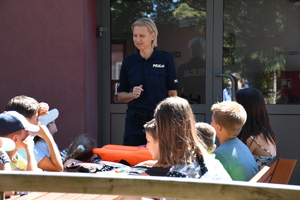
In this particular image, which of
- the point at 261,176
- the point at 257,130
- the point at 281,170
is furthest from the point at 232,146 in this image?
the point at 261,176

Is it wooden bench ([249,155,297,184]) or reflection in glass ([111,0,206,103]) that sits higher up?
reflection in glass ([111,0,206,103])

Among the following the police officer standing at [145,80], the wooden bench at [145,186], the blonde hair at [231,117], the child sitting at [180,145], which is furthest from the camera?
the police officer standing at [145,80]

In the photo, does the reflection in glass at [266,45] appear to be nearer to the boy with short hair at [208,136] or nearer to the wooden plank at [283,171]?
the boy with short hair at [208,136]

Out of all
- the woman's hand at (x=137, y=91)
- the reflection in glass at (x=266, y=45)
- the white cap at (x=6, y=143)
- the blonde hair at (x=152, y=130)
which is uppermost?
the reflection in glass at (x=266, y=45)

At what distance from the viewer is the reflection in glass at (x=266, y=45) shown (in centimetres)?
539

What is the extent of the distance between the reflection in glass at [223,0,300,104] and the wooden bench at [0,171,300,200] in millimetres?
3868

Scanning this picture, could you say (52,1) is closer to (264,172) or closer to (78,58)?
(78,58)

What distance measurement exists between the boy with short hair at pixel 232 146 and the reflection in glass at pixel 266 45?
2.37 meters

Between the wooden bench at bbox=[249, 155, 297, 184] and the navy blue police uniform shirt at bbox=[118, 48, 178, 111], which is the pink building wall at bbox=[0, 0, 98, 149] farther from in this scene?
the wooden bench at bbox=[249, 155, 297, 184]

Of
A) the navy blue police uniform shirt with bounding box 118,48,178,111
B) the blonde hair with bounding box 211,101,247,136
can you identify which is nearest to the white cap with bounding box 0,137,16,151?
the blonde hair with bounding box 211,101,247,136

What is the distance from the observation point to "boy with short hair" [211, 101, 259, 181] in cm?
292

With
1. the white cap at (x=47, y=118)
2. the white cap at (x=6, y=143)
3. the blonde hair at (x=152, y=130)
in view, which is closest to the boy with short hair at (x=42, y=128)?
the white cap at (x=47, y=118)

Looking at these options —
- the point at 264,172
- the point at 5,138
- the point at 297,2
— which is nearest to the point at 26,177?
the point at 5,138

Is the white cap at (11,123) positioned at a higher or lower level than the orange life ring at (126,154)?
higher
